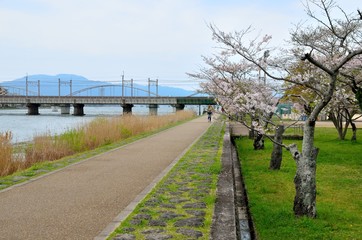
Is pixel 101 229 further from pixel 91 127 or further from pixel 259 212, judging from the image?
pixel 91 127

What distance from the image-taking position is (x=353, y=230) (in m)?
5.73

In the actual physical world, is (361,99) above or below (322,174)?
above

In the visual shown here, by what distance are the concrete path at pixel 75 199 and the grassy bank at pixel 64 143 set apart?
5.24 feet

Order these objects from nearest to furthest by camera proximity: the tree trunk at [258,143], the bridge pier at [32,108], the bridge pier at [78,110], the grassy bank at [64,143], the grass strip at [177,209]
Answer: the grass strip at [177,209] < the grassy bank at [64,143] < the tree trunk at [258,143] < the bridge pier at [32,108] < the bridge pier at [78,110]

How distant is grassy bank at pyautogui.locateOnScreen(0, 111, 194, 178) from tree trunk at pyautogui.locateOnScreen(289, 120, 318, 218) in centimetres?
680

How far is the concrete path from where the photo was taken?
484cm

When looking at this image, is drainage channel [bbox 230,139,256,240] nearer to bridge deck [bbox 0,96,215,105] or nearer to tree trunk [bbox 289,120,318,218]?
tree trunk [bbox 289,120,318,218]

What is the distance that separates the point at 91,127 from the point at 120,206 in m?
12.0

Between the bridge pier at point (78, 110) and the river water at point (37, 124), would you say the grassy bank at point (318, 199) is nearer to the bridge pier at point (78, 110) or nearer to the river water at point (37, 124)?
the river water at point (37, 124)

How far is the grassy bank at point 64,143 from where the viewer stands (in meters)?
9.85

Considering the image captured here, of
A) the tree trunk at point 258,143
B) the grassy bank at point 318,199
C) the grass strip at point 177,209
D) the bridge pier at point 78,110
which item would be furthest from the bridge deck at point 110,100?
the grass strip at point 177,209

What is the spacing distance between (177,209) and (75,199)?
185cm

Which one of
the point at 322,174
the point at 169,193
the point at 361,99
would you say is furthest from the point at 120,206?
the point at 322,174

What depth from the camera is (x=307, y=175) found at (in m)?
6.02
